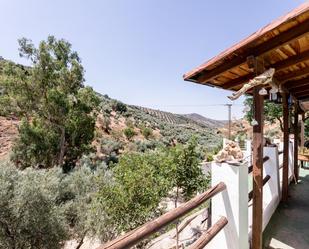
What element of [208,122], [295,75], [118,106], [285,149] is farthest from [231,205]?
[208,122]

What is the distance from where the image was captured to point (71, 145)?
1598cm

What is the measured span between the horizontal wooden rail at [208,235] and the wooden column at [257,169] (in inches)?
26.2

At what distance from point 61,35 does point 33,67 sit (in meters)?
2.62

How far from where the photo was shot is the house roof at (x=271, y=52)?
1.87 meters

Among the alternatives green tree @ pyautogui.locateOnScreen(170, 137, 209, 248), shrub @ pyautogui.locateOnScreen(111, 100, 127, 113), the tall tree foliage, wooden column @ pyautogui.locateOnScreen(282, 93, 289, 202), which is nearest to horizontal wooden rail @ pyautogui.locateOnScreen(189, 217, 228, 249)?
wooden column @ pyautogui.locateOnScreen(282, 93, 289, 202)

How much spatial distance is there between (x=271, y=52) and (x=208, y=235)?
6.46ft

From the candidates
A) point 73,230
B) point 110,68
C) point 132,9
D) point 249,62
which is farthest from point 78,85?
point 249,62

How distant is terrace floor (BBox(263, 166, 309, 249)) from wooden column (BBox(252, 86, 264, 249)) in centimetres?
41

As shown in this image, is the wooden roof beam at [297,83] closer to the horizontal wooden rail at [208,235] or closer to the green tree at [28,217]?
the horizontal wooden rail at [208,235]

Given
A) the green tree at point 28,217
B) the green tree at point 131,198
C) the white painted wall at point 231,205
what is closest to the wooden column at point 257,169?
the white painted wall at point 231,205

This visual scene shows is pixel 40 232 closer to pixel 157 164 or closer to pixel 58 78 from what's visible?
pixel 157 164

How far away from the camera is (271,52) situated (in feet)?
7.97

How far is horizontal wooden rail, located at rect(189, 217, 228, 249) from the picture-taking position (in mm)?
1651

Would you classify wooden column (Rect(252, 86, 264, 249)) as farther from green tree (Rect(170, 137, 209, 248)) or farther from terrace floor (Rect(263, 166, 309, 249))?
green tree (Rect(170, 137, 209, 248))
